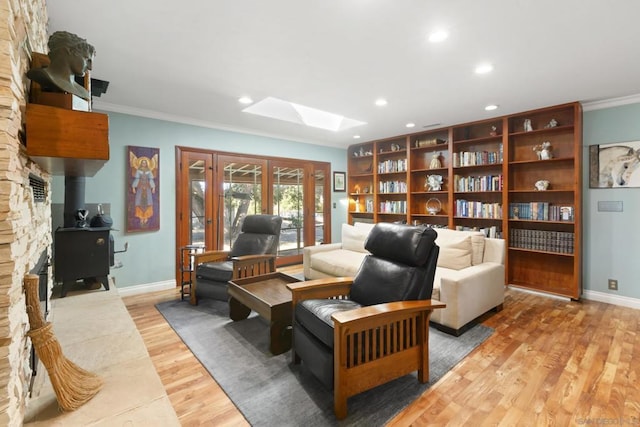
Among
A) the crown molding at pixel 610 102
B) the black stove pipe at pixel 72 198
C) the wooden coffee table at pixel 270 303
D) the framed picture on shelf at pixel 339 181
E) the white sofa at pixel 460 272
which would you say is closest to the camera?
the wooden coffee table at pixel 270 303

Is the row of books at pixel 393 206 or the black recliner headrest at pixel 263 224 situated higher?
the row of books at pixel 393 206

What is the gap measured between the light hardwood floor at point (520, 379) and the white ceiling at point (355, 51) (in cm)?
234

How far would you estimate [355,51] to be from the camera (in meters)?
2.31

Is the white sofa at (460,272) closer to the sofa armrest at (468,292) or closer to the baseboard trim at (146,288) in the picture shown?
the sofa armrest at (468,292)

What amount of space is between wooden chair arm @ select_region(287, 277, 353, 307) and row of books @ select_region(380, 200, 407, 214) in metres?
3.41

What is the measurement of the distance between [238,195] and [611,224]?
16.0ft

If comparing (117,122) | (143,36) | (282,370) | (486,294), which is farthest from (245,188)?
(486,294)

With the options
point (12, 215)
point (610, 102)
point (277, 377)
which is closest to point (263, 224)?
point (277, 377)

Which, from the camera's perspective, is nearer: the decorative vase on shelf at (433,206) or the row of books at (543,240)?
the row of books at (543,240)

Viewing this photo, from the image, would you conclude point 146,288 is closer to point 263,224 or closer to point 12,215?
point 263,224

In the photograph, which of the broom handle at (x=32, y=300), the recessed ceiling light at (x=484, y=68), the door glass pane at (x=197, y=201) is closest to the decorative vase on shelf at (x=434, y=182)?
the recessed ceiling light at (x=484, y=68)

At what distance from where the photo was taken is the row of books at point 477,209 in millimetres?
4223

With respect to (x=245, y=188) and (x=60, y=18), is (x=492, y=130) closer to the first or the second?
(x=245, y=188)

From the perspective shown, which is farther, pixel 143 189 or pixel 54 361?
pixel 143 189
